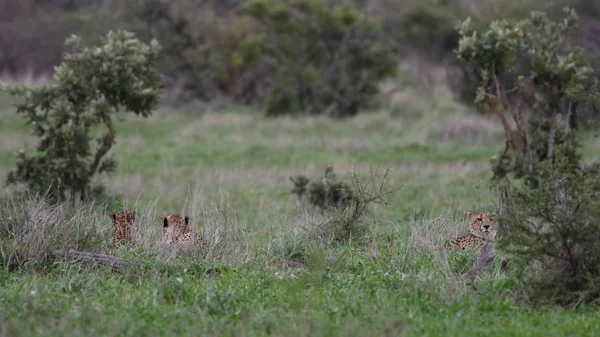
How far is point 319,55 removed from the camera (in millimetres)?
30188

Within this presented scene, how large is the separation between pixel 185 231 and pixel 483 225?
3.22m

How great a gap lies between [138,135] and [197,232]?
14.6m

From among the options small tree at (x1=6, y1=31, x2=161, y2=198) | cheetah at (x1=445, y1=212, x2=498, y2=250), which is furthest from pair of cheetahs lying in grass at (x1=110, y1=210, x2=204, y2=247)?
small tree at (x1=6, y1=31, x2=161, y2=198)

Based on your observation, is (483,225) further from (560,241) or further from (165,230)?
(165,230)

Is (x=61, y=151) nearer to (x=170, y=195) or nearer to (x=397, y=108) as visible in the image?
(x=170, y=195)

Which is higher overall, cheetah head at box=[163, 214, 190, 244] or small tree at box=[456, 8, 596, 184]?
small tree at box=[456, 8, 596, 184]

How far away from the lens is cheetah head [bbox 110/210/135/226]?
32.4ft

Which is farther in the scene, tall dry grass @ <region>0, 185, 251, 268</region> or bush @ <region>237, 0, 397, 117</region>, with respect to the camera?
bush @ <region>237, 0, 397, 117</region>

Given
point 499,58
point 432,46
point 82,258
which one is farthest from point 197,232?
point 432,46

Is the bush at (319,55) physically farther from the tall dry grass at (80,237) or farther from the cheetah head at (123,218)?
the tall dry grass at (80,237)

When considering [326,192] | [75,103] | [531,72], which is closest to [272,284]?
[326,192]

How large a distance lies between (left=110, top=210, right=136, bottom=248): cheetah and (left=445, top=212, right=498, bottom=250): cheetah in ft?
11.0

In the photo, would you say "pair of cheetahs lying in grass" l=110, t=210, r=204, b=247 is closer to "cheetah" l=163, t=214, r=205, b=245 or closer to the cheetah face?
"cheetah" l=163, t=214, r=205, b=245

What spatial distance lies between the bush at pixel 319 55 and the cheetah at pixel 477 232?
62.1 feet
